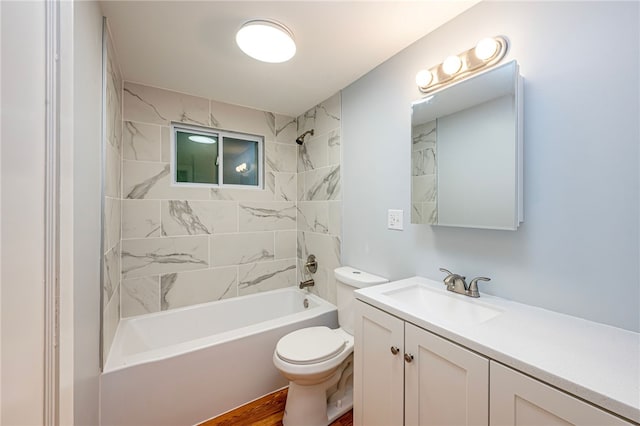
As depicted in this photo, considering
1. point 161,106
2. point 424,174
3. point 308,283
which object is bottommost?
point 308,283

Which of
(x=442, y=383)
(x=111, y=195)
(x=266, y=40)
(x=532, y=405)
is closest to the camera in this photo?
(x=532, y=405)

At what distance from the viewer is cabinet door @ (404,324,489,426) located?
829 millimetres

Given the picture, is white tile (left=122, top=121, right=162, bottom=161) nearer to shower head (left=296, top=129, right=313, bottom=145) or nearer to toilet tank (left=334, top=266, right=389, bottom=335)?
shower head (left=296, top=129, right=313, bottom=145)

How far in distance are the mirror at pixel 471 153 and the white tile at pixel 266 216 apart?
1510 mm

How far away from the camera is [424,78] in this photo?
1.45 m

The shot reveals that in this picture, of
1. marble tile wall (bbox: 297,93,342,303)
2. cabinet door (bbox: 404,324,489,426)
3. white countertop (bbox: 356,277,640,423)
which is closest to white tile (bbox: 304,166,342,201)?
marble tile wall (bbox: 297,93,342,303)

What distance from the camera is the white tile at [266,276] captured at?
8.25 ft

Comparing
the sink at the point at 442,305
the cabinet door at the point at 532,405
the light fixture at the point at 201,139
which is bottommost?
the cabinet door at the point at 532,405

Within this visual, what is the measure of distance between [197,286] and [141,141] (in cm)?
130

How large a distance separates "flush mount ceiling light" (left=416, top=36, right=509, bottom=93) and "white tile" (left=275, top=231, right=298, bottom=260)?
72.5 inches

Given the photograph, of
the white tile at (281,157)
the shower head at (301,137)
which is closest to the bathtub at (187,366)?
the white tile at (281,157)

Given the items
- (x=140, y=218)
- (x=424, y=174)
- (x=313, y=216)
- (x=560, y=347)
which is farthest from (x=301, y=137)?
(x=560, y=347)

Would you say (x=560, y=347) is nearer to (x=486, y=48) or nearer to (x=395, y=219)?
(x=395, y=219)

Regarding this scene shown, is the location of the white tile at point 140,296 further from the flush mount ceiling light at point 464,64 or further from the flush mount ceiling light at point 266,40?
the flush mount ceiling light at point 464,64
